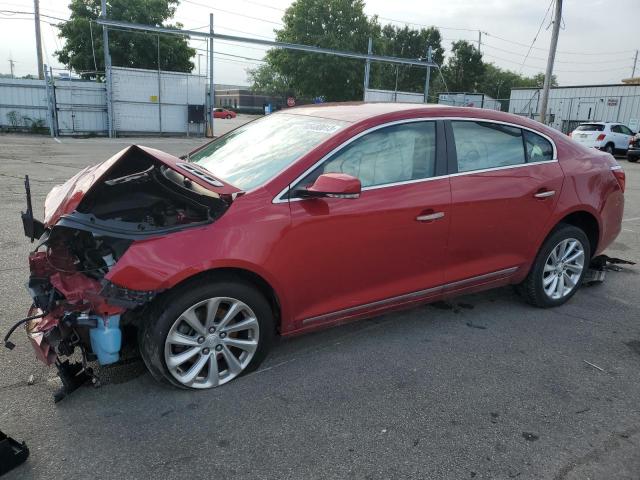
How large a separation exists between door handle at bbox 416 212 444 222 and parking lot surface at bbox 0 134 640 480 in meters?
0.93

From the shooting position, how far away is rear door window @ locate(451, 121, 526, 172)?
379 cm

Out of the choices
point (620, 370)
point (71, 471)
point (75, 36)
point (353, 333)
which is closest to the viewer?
point (71, 471)

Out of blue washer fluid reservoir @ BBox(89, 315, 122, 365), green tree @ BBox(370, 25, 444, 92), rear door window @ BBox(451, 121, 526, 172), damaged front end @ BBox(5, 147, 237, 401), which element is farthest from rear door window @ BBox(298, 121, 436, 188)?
green tree @ BBox(370, 25, 444, 92)

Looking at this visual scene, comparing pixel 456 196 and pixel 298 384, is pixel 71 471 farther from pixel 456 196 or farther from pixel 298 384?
pixel 456 196

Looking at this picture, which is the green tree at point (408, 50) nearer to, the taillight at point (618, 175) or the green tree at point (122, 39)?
the green tree at point (122, 39)

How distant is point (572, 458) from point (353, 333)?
170 cm

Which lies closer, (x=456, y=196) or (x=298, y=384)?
(x=298, y=384)

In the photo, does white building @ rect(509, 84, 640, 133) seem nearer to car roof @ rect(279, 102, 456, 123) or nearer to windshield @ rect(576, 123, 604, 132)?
windshield @ rect(576, 123, 604, 132)

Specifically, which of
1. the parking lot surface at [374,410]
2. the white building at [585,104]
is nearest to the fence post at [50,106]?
the parking lot surface at [374,410]

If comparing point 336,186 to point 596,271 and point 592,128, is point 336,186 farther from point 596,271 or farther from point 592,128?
point 592,128

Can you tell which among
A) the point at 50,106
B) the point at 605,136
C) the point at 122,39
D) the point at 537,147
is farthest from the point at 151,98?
the point at 537,147

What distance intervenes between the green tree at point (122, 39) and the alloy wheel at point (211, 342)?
29975 mm

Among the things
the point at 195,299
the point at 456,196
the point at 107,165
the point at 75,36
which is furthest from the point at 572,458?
the point at 75,36

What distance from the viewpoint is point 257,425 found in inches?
109
